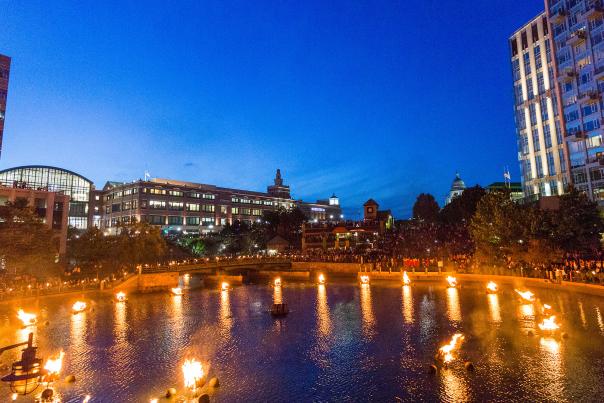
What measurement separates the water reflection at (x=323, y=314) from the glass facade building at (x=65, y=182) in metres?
98.0

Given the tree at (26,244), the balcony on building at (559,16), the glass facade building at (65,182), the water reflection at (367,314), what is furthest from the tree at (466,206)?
the glass facade building at (65,182)

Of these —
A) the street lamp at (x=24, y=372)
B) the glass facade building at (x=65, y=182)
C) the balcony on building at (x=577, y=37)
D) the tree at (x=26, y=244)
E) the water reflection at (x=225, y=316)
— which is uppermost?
the balcony on building at (x=577, y=37)

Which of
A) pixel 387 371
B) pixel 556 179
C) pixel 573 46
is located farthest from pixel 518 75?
pixel 387 371

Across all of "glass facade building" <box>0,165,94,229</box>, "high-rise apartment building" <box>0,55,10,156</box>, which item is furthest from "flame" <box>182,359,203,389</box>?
"glass facade building" <box>0,165,94,229</box>

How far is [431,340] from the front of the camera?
859 inches

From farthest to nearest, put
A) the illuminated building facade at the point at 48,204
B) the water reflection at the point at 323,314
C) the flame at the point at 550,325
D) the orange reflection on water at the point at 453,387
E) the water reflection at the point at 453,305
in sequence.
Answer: the illuminated building facade at the point at 48,204 < the water reflection at the point at 453,305 < the water reflection at the point at 323,314 < the flame at the point at 550,325 < the orange reflection on water at the point at 453,387

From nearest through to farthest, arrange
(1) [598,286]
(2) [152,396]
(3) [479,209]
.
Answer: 1. (2) [152,396]
2. (1) [598,286]
3. (3) [479,209]

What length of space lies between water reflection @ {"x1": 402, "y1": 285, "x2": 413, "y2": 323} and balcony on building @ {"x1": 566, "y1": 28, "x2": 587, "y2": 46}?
5557 centimetres

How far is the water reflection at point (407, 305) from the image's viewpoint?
27812 millimetres

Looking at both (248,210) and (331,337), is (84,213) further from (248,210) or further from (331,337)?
(331,337)

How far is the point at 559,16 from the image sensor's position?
6769cm

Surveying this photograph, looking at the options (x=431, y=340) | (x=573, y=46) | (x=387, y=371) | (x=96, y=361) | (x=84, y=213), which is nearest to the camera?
(x=387, y=371)

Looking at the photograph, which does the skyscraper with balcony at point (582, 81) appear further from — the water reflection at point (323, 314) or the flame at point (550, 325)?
the water reflection at point (323, 314)

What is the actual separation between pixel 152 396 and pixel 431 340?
50.1ft
